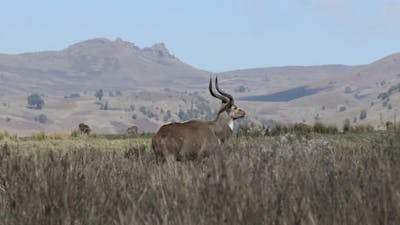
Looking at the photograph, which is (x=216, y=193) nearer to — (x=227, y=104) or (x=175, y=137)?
(x=175, y=137)

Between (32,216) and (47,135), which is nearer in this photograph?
(32,216)

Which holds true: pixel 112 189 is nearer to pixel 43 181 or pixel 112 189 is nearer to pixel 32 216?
pixel 43 181

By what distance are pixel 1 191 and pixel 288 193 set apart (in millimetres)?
2896

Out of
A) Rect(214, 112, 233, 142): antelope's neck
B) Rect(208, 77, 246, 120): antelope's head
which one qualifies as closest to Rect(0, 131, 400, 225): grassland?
Rect(214, 112, 233, 142): antelope's neck

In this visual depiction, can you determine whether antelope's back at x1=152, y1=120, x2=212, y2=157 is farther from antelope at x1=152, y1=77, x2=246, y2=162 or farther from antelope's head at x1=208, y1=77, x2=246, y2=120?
antelope's head at x1=208, y1=77, x2=246, y2=120

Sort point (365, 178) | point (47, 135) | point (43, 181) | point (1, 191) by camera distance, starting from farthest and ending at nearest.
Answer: point (47, 135) → point (1, 191) → point (43, 181) → point (365, 178)

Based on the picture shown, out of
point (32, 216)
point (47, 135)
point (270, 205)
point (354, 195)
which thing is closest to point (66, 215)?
point (32, 216)

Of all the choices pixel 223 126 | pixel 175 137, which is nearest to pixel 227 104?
pixel 223 126

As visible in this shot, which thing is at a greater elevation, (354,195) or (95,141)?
(354,195)

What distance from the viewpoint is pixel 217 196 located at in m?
5.63

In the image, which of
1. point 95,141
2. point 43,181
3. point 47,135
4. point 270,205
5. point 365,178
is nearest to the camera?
point 270,205

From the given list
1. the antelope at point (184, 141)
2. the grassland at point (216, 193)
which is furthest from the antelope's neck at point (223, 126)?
the grassland at point (216, 193)

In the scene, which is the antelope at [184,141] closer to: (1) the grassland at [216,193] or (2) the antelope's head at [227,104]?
(2) the antelope's head at [227,104]

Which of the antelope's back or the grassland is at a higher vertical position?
the grassland
